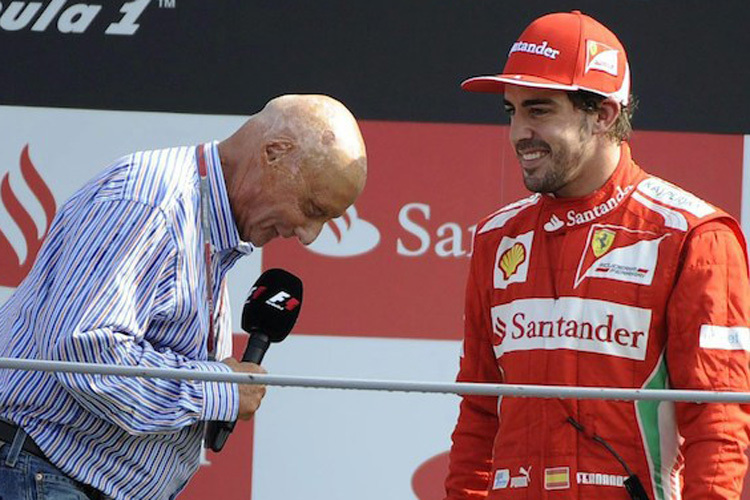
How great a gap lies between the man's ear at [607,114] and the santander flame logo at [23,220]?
1475 millimetres

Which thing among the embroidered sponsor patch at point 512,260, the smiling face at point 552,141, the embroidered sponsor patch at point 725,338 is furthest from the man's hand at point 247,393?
the embroidered sponsor patch at point 725,338

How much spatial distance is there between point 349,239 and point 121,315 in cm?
141

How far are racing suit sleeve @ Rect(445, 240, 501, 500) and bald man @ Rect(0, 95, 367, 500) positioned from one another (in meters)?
0.29

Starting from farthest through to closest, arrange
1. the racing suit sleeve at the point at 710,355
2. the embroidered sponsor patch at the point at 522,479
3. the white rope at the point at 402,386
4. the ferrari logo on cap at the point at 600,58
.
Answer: the ferrari logo on cap at the point at 600,58 → the embroidered sponsor patch at the point at 522,479 → the racing suit sleeve at the point at 710,355 → the white rope at the point at 402,386

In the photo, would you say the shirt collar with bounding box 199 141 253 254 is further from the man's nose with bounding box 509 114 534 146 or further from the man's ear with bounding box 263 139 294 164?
the man's nose with bounding box 509 114 534 146

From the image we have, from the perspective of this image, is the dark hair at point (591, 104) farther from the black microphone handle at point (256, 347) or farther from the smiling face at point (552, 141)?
the black microphone handle at point (256, 347)

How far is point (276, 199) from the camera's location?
2.37 meters

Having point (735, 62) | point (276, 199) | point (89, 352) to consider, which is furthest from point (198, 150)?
point (735, 62)

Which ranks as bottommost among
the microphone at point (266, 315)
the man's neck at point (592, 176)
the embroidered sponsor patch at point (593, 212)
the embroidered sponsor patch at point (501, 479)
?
the embroidered sponsor patch at point (501, 479)

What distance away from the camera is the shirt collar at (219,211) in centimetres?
231

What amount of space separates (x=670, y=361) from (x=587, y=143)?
0.37m

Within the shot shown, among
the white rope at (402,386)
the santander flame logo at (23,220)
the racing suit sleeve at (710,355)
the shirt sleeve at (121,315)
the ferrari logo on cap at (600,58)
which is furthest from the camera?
the santander flame logo at (23,220)

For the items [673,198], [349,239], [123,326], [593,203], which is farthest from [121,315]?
[349,239]

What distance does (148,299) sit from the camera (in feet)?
7.13
